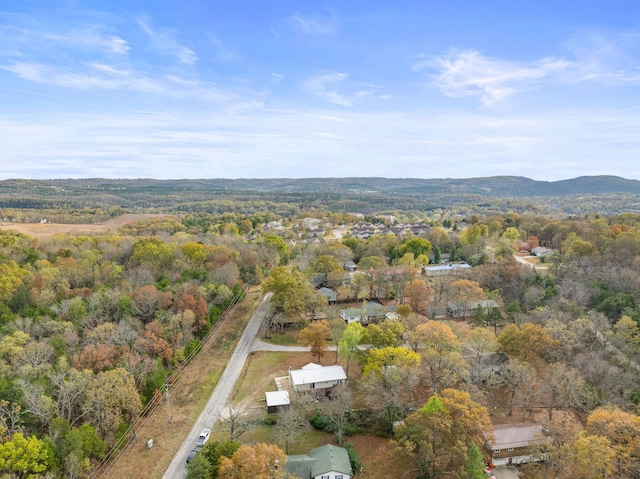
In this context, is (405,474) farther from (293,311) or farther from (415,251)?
(415,251)

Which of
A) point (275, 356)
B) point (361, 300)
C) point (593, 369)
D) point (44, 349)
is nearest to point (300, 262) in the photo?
point (361, 300)

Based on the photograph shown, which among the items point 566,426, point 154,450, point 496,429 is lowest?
point 154,450

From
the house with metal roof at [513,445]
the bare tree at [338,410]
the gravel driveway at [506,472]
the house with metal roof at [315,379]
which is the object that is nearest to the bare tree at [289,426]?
the bare tree at [338,410]

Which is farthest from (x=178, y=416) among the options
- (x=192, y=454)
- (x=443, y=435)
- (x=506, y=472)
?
(x=506, y=472)

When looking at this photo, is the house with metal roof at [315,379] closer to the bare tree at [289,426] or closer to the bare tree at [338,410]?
the bare tree at [338,410]

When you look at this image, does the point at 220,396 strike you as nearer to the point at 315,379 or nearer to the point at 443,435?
the point at 315,379

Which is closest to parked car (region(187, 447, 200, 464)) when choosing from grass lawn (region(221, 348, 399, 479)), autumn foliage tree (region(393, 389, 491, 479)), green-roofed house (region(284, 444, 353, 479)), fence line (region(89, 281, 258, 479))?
grass lawn (region(221, 348, 399, 479))
